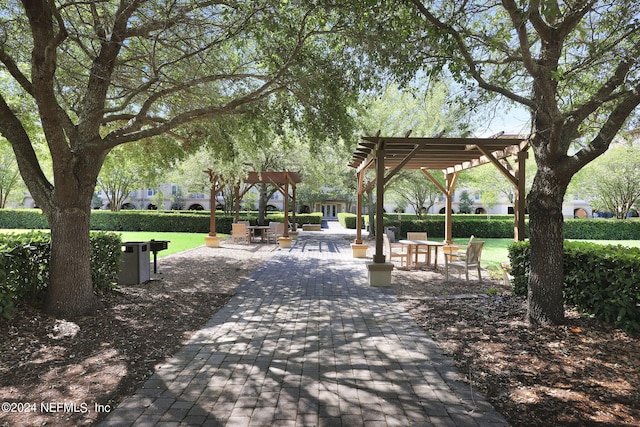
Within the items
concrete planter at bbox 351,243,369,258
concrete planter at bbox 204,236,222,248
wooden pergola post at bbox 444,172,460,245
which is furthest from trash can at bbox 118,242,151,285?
wooden pergola post at bbox 444,172,460,245

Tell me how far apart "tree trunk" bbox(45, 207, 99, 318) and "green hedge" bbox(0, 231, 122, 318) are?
0.23 meters

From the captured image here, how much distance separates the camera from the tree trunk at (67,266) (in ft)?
17.4

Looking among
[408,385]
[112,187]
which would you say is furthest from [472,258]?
[112,187]

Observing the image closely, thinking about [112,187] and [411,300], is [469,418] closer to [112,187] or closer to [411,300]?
[411,300]

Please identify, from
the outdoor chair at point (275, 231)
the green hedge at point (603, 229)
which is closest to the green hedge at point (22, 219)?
the outdoor chair at point (275, 231)

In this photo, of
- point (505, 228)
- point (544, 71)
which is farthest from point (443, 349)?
point (505, 228)

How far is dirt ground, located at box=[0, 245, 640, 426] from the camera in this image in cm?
304

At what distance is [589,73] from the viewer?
6883 millimetres

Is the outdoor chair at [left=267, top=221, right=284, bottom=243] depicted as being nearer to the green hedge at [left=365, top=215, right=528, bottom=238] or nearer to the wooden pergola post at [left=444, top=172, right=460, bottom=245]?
the green hedge at [left=365, top=215, right=528, bottom=238]

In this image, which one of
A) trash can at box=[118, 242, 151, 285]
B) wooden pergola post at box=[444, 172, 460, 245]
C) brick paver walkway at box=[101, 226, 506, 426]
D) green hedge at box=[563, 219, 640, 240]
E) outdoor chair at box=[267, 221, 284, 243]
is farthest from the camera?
green hedge at box=[563, 219, 640, 240]

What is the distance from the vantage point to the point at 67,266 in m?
5.34

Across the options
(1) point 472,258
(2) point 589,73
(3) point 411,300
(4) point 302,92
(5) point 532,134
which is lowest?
(3) point 411,300

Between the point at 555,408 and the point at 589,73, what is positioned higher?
the point at 589,73

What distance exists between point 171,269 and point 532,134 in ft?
29.9
